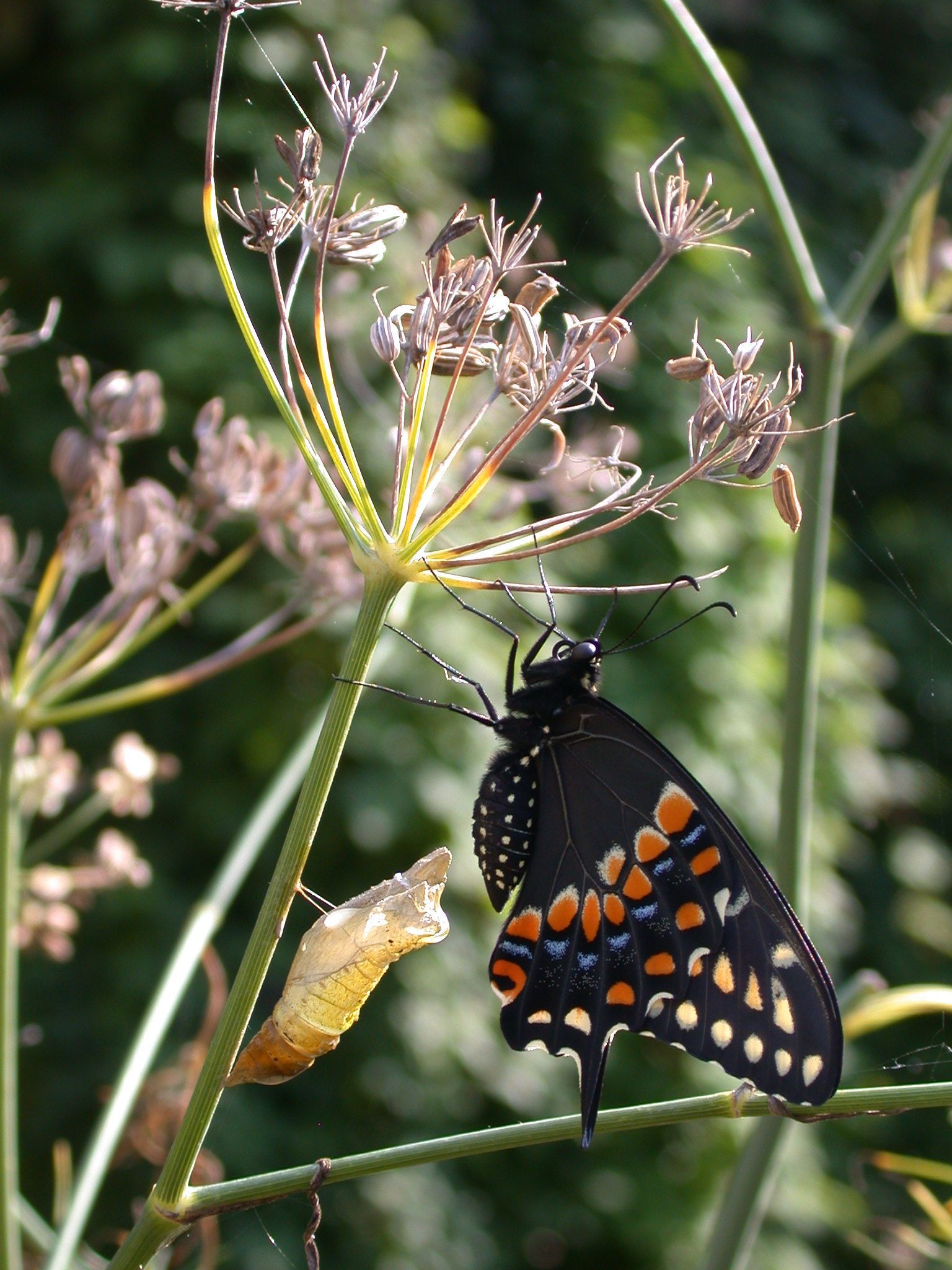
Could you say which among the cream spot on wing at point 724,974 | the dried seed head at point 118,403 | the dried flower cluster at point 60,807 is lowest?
the dried flower cluster at point 60,807

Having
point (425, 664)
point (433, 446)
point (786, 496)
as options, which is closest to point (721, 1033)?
point (786, 496)

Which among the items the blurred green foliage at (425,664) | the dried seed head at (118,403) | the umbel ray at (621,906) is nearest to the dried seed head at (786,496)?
the umbel ray at (621,906)

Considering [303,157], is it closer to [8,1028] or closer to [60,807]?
[8,1028]

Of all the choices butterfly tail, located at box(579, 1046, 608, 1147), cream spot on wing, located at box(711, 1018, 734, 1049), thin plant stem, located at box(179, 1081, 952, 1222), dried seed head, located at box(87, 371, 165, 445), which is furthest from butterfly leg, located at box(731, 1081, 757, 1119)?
dried seed head, located at box(87, 371, 165, 445)

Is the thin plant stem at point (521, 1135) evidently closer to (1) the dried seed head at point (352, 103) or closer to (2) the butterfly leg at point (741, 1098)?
(2) the butterfly leg at point (741, 1098)

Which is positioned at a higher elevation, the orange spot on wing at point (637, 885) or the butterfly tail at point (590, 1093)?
the butterfly tail at point (590, 1093)

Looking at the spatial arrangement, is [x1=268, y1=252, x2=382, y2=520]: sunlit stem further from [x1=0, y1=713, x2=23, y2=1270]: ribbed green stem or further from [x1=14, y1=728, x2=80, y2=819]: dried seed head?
[x1=14, y1=728, x2=80, y2=819]: dried seed head

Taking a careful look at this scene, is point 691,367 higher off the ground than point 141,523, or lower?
higher

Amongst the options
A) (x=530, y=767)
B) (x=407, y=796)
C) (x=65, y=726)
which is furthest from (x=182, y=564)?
(x=65, y=726)
